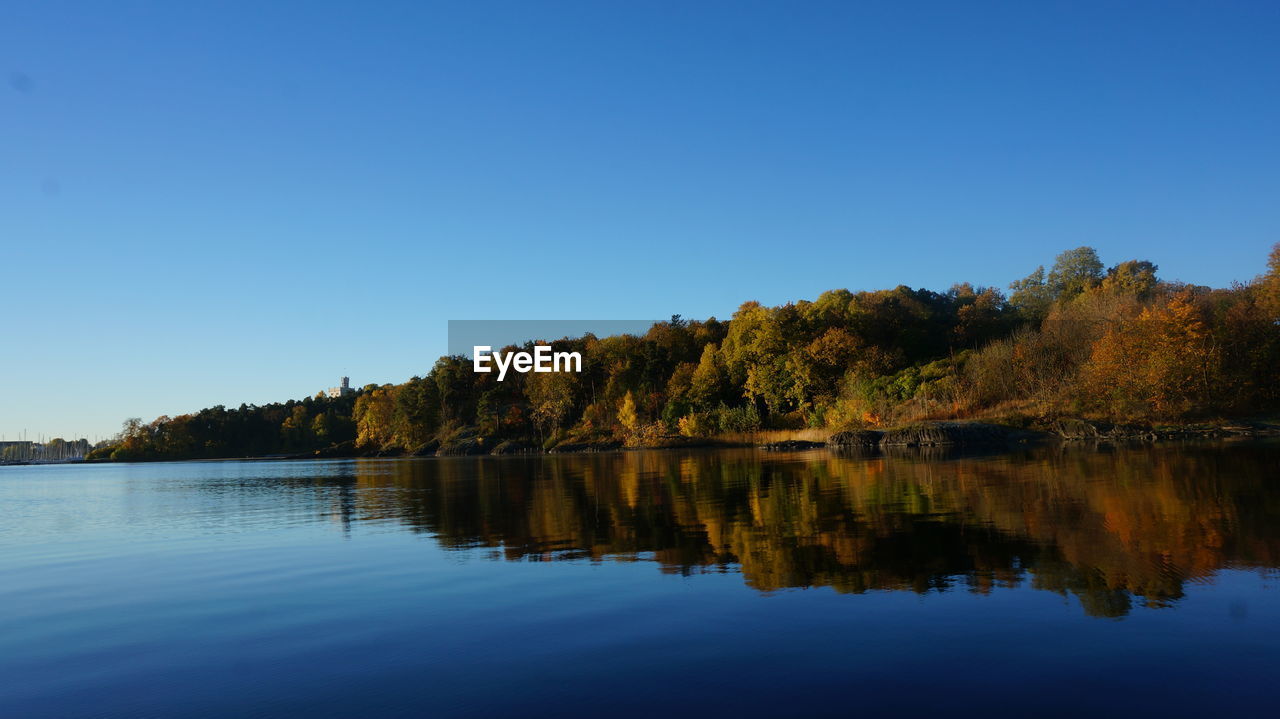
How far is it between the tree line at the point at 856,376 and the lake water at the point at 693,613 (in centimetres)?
4057

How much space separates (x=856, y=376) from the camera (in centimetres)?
8056

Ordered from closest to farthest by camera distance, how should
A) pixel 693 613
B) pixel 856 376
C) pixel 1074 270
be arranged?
pixel 693 613
pixel 856 376
pixel 1074 270

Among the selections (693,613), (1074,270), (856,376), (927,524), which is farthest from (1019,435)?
(1074,270)

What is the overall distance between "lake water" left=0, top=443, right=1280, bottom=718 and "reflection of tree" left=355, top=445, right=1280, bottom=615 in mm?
107

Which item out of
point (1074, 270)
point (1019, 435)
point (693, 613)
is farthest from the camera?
point (1074, 270)

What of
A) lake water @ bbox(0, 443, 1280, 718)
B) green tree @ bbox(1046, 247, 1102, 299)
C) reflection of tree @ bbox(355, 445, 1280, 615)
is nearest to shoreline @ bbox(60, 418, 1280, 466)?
reflection of tree @ bbox(355, 445, 1280, 615)

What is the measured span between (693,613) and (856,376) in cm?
7476

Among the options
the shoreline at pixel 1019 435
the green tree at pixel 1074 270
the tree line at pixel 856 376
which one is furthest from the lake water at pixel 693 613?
the green tree at pixel 1074 270

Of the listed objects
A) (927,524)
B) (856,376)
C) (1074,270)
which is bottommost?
(927,524)

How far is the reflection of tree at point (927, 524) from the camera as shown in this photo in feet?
36.1

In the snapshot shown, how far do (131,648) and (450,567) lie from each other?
214 inches

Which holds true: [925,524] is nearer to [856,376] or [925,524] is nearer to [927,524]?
[927,524]

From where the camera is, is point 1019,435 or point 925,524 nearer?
point 925,524

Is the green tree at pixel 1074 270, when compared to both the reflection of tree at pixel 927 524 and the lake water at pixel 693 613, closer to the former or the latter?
the reflection of tree at pixel 927 524
